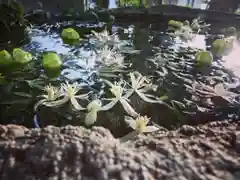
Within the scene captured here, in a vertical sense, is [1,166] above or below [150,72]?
above

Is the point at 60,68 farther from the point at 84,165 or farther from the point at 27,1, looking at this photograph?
the point at 27,1

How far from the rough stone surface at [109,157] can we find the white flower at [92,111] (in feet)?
1.37

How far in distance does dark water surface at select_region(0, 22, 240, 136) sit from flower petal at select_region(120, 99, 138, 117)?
0.03m

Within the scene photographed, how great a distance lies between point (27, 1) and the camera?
3.38m

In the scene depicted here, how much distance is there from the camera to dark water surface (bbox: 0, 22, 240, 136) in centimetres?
120

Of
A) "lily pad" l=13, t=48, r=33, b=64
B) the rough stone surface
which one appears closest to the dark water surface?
"lily pad" l=13, t=48, r=33, b=64

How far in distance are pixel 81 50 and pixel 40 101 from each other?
81 cm

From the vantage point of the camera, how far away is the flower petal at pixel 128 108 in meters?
1.20

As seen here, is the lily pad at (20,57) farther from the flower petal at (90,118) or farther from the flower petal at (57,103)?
the flower petal at (90,118)

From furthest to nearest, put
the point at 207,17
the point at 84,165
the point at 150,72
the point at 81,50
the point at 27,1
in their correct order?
the point at 27,1
the point at 207,17
the point at 81,50
the point at 150,72
the point at 84,165

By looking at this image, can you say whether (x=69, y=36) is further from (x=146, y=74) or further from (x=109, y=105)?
(x=109, y=105)

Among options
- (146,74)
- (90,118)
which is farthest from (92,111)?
(146,74)

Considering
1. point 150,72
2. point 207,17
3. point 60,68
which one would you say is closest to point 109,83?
point 150,72

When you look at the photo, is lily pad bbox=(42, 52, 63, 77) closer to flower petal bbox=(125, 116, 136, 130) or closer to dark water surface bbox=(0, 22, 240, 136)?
dark water surface bbox=(0, 22, 240, 136)
